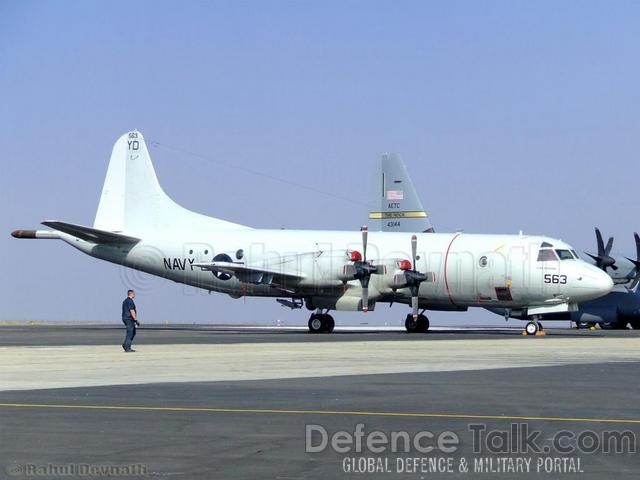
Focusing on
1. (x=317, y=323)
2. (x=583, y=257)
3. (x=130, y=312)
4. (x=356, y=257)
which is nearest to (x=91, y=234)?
(x=317, y=323)

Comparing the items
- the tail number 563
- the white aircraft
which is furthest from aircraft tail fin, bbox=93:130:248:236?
the tail number 563

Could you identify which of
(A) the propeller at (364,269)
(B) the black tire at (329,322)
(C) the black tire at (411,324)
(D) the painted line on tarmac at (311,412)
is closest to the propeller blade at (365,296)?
(A) the propeller at (364,269)

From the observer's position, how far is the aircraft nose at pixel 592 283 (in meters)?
56.6

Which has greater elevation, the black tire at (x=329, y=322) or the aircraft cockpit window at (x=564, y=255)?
the aircraft cockpit window at (x=564, y=255)

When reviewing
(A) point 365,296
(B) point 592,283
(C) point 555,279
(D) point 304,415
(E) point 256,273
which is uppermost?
(E) point 256,273

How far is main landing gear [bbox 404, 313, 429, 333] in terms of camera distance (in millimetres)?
62891

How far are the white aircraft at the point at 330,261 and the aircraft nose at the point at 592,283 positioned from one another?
5 cm

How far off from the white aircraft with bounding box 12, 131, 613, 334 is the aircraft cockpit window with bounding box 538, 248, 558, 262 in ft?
0.19

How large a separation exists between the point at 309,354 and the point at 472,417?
782 inches

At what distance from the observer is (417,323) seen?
63031 millimetres

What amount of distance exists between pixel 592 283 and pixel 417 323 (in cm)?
1048

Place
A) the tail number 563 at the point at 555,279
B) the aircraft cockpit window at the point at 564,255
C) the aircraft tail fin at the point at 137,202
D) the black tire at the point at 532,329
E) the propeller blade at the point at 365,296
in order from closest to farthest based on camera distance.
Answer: the tail number 563 at the point at 555,279, the aircraft cockpit window at the point at 564,255, the black tire at the point at 532,329, the propeller blade at the point at 365,296, the aircraft tail fin at the point at 137,202

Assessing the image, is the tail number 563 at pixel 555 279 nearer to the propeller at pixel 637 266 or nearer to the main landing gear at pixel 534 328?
the main landing gear at pixel 534 328

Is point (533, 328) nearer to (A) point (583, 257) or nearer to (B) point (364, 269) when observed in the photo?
(B) point (364, 269)
